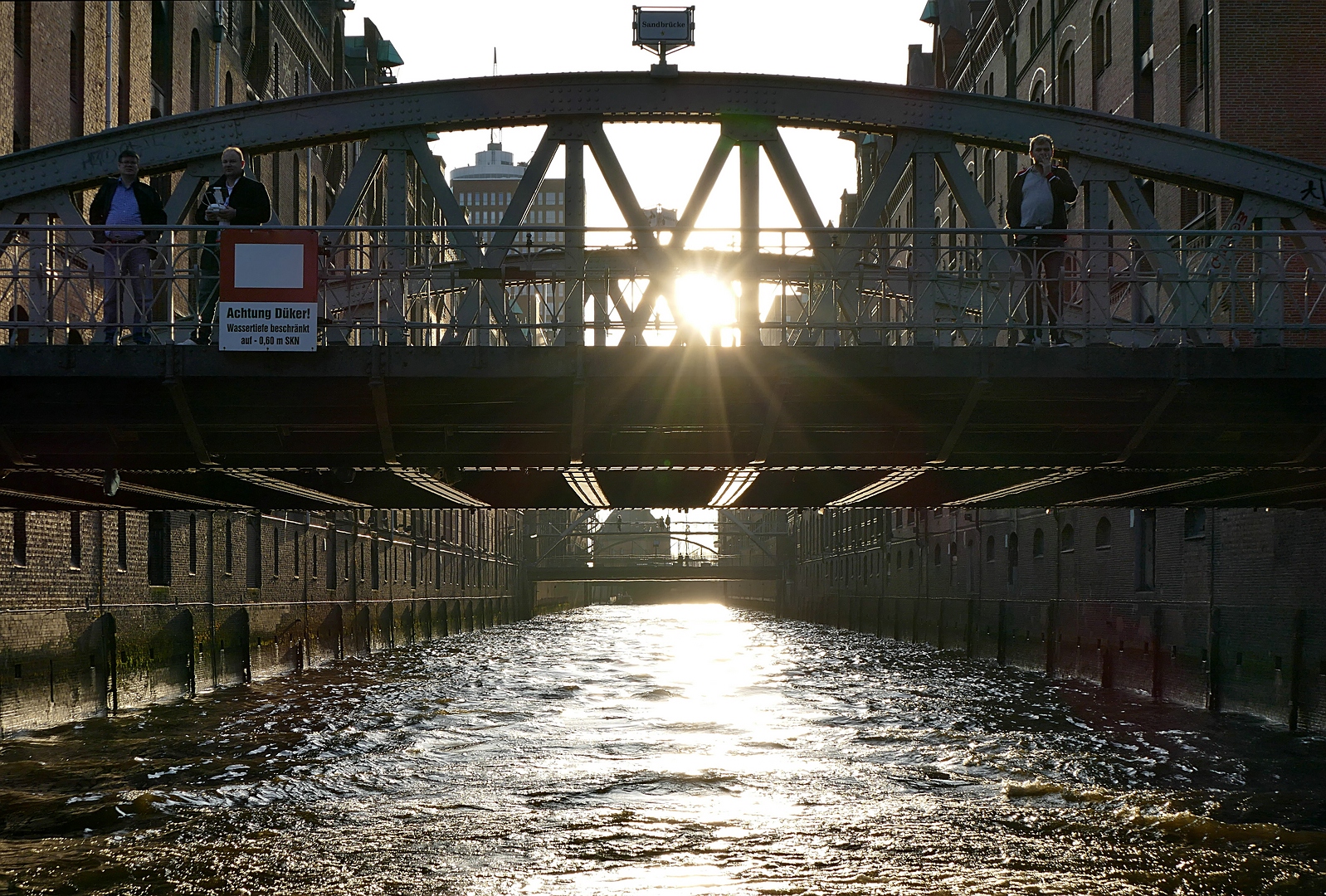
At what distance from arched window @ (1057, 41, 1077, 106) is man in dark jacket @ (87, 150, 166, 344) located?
85.5 ft

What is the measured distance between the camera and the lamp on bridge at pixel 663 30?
19656 mm

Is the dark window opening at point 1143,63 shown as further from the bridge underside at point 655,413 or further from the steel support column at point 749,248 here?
the steel support column at point 749,248

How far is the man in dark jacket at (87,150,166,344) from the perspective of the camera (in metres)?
14.4

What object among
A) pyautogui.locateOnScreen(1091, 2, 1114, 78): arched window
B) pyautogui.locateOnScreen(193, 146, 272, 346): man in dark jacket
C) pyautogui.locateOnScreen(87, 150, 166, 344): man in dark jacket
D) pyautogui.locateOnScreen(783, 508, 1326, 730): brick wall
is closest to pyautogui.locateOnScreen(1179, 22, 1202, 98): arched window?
pyautogui.locateOnScreen(1091, 2, 1114, 78): arched window

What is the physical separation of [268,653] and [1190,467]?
20.3 m

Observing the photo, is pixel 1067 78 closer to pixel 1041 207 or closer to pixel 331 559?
pixel 1041 207

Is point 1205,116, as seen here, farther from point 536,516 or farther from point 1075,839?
point 536,516

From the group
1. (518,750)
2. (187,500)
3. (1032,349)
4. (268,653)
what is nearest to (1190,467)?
(1032,349)

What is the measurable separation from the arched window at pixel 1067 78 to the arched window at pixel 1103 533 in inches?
422

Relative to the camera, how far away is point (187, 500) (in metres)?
21.3

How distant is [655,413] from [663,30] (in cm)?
679

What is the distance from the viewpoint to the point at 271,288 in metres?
14.3

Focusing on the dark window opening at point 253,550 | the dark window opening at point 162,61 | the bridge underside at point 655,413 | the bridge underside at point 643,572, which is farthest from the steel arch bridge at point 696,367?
the bridge underside at point 643,572

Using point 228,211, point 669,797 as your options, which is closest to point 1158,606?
point 669,797
